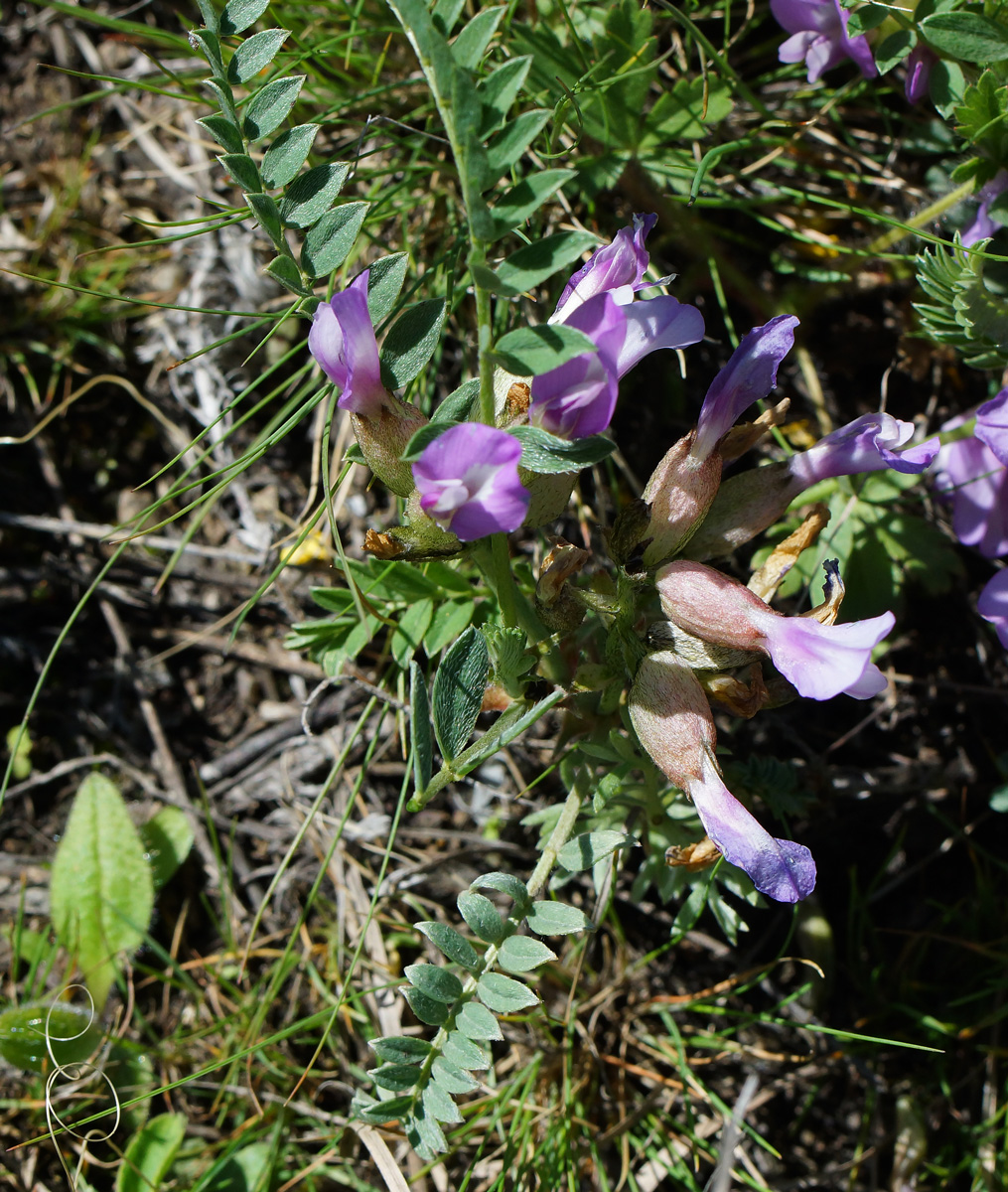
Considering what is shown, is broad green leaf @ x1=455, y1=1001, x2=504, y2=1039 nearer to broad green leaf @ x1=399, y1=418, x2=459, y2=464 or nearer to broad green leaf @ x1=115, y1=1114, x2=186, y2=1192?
broad green leaf @ x1=399, y1=418, x2=459, y2=464

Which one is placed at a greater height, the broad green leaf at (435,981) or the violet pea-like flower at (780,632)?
the violet pea-like flower at (780,632)

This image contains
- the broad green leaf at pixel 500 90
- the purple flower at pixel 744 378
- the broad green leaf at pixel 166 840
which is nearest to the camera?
the broad green leaf at pixel 500 90

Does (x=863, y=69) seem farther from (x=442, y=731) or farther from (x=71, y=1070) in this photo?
(x=71, y=1070)

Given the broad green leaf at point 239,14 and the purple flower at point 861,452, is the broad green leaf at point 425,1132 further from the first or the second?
the broad green leaf at point 239,14

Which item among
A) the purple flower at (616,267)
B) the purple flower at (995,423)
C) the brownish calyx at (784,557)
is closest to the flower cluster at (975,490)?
the purple flower at (995,423)

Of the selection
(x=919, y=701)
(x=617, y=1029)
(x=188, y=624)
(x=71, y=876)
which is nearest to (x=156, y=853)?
(x=71, y=876)

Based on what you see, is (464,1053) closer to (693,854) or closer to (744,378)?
(693,854)
